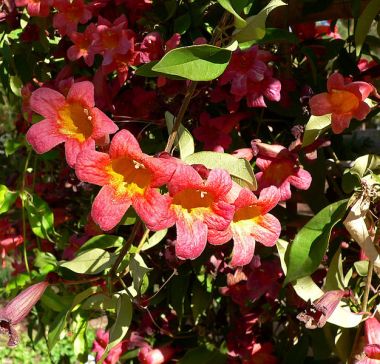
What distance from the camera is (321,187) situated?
2.87 ft

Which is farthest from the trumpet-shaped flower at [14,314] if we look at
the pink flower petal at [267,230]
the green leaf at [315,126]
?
the green leaf at [315,126]

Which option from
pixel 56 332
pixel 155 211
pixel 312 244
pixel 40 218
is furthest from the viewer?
pixel 40 218

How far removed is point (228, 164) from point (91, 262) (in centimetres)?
25

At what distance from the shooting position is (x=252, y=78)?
76cm

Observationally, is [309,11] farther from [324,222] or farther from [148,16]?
[324,222]

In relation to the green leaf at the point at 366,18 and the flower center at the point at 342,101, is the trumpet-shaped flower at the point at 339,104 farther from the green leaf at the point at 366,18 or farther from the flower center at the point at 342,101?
the green leaf at the point at 366,18

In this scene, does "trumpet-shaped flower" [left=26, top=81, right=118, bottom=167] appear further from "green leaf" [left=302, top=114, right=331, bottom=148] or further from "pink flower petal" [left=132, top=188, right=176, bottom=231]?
"green leaf" [left=302, top=114, right=331, bottom=148]

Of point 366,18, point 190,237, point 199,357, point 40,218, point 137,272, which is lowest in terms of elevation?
point 199,357

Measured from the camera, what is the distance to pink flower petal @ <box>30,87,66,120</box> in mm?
649

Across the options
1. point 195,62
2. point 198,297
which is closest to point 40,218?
point 198,297

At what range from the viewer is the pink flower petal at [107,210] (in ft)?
1.93

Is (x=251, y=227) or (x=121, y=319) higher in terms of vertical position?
(x=251, y=227)

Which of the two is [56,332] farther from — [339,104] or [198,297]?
[339,104]

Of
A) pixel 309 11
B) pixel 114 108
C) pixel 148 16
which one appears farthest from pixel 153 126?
pixel 309 11
